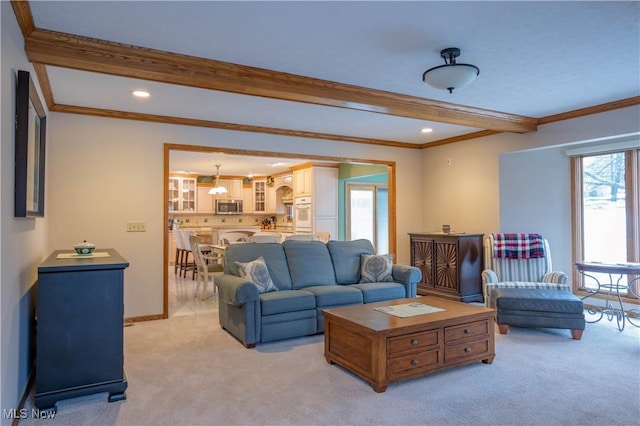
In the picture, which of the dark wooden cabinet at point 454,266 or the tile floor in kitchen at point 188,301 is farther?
the dark wooden cabinet at point 454,266

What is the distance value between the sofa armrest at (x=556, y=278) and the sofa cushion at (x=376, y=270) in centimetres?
170

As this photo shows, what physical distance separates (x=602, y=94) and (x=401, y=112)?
2.00 metres

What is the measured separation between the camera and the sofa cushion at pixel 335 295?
4.00 meters

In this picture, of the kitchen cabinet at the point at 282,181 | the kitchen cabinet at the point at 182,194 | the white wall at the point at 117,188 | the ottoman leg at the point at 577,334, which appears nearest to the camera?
the ottoman leg at the point at 577,334

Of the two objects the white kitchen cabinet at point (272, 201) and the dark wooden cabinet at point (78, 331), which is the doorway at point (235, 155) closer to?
the dark wooden cabinet at point (78, 331)

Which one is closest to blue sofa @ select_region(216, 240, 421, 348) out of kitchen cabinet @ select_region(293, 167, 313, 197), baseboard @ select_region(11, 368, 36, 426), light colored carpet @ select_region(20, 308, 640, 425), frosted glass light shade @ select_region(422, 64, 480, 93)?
light colored carpet @ select_region(20, 308, 640, 425)

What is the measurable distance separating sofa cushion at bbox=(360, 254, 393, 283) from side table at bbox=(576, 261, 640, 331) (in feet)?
6.47

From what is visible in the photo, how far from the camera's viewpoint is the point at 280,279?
4.30 m

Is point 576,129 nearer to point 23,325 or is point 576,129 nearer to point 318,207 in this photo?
point 318,207

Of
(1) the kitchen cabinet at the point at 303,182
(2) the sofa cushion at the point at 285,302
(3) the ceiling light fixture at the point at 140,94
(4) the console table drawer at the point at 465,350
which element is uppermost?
(3) the ceiling light fixture at the point at 140,94

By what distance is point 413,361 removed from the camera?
2904 millimetres

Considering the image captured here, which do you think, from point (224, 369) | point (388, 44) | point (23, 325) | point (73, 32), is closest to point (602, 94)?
point (388, 44)

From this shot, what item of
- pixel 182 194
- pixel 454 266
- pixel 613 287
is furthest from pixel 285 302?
pixel 182 194

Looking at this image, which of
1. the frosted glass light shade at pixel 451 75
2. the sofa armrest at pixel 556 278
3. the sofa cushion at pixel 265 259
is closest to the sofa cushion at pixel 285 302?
the sofa cushion at pixel 265 259
